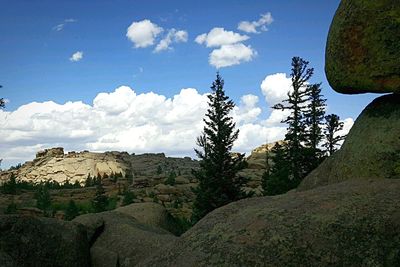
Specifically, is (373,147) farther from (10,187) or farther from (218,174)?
(10,187)

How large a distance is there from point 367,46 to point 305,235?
4732 mm

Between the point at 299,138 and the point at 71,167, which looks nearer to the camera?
the point at 299,138

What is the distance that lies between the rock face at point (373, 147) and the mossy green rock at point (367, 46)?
20.1 inches

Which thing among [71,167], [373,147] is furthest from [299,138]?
[71,167]

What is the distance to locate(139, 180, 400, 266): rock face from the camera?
5.52 m

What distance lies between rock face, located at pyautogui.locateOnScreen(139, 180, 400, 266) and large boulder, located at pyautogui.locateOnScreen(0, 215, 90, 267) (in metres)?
4.93

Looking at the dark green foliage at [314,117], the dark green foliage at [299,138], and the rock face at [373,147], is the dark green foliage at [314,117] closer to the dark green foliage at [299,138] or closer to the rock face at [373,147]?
the dark green foliage at [299,138]

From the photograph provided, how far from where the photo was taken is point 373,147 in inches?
329

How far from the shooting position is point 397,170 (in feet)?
25.9

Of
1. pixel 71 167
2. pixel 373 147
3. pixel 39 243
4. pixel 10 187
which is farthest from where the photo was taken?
pixel 71 167

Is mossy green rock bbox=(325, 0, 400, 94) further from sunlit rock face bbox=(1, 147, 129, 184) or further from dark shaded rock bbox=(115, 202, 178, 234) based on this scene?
sunlit rock face bbox=(1, 147, 129, 184)

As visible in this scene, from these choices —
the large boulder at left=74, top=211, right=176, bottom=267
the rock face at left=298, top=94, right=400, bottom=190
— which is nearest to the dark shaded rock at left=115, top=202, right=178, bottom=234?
the large boulder at left=74, top=211, right=176, bottom=267

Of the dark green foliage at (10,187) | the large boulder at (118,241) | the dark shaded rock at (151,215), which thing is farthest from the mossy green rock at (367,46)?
the dark green foliage at (10,187)

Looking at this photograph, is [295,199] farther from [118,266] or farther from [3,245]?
[118,266]
